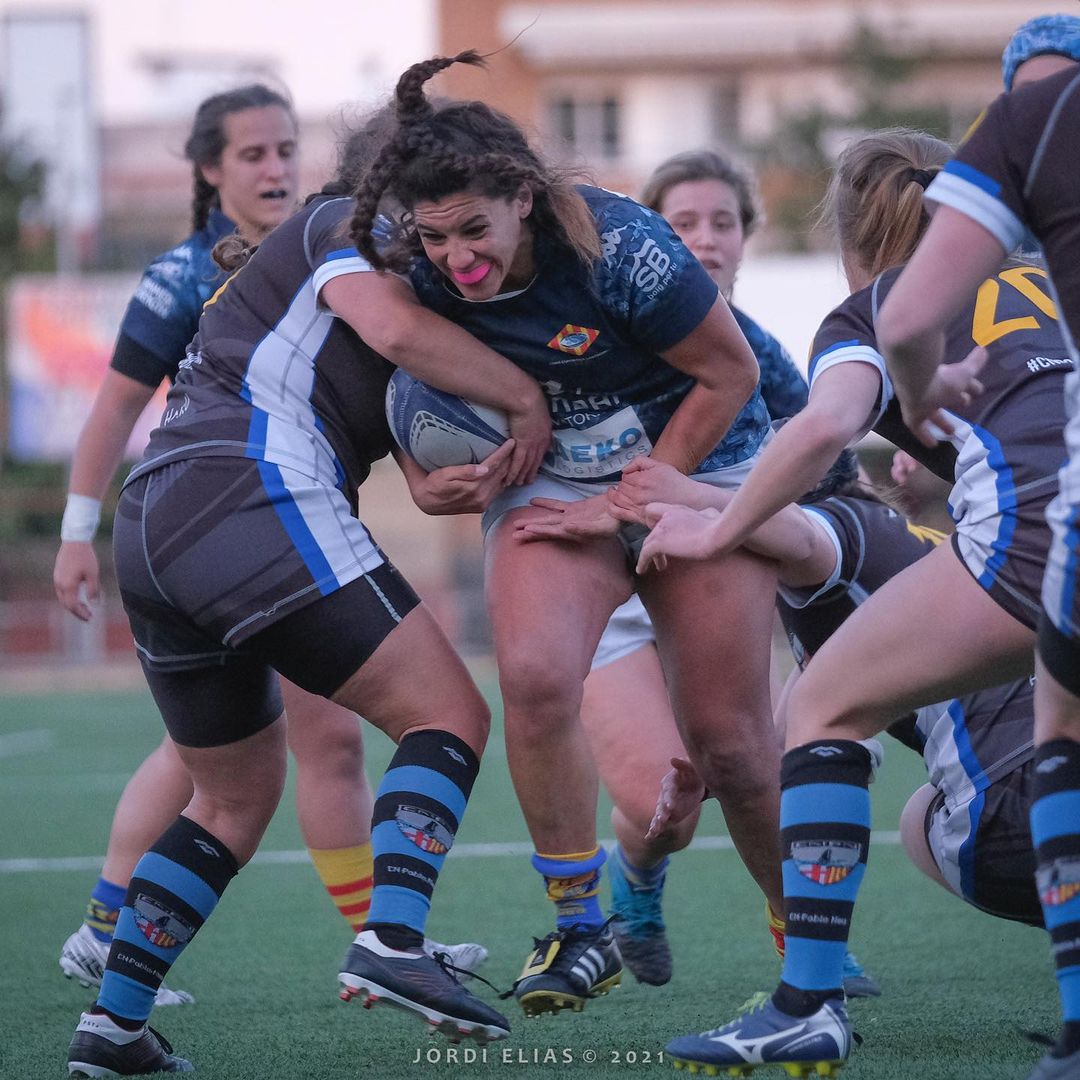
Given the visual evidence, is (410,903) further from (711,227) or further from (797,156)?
(797,156)

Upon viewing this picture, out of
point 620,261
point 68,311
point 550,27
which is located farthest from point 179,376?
point 550,27

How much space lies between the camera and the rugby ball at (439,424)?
338 centimetres

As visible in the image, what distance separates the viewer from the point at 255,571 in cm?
312

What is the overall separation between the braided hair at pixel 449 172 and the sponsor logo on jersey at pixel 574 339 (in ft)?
0.51

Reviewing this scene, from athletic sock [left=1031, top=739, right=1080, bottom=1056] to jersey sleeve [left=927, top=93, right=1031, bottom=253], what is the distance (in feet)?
2.75

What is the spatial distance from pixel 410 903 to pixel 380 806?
0.20m

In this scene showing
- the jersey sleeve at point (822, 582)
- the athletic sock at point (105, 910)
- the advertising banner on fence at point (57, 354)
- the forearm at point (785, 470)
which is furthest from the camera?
the advertising banner on fence at point (57, 354)

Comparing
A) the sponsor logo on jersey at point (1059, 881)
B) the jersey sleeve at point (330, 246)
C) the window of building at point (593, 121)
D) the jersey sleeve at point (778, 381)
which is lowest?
the sponsor logo on jersey at point (1059, 881)

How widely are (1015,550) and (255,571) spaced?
1408 mm

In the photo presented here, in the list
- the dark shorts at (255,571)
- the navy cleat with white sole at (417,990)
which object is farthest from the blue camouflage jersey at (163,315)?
the navy cleat with white sole at (417,990)

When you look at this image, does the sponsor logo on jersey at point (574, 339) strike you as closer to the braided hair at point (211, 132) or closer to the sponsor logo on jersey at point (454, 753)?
the sponsor logo on jersey at point (454, 753)

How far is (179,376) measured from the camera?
3.50 m

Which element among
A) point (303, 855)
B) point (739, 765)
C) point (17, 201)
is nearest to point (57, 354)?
point (17, 201)

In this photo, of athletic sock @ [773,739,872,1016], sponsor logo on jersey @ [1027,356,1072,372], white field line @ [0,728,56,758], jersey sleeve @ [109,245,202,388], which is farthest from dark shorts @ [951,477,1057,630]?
white field line @ [0,728,56,758]
